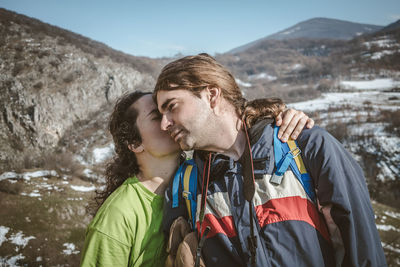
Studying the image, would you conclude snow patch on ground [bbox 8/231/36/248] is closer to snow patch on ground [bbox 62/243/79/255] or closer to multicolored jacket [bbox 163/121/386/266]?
snow patch on ground [bbox 62/243/79/255]

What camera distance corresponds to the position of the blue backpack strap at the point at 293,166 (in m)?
1.58

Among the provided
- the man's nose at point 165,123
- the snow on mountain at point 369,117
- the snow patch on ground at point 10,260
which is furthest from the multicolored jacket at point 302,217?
the snow on mountain at point 369,117

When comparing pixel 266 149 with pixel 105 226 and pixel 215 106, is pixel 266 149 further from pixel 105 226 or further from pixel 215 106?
pixel 105 226

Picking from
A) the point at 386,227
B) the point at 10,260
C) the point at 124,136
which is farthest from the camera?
the point at 386,227

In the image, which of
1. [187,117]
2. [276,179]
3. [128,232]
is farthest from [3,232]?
[276,179]

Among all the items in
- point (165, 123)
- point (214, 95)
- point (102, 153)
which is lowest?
point (102, 153)

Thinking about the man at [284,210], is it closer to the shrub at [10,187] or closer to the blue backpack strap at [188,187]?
the blue backpack strap at [188,187]

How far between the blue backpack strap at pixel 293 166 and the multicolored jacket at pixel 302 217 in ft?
0.12

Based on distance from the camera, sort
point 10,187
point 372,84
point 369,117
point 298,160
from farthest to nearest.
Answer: point 372,84, point 369,117, point 10,187, point 298,160

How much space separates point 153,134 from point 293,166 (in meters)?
1.54

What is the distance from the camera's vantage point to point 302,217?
151 cm

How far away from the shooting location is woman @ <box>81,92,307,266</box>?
73.5 inches

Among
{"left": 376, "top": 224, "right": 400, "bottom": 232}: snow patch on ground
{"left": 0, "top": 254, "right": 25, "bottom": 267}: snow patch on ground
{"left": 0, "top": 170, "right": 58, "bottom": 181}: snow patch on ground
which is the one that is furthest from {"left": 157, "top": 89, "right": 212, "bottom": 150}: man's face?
{"left": 0, "top": 170, "right": 58, "bottom": 181}: snow patch on ground

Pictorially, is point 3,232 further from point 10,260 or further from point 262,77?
point 262,77
